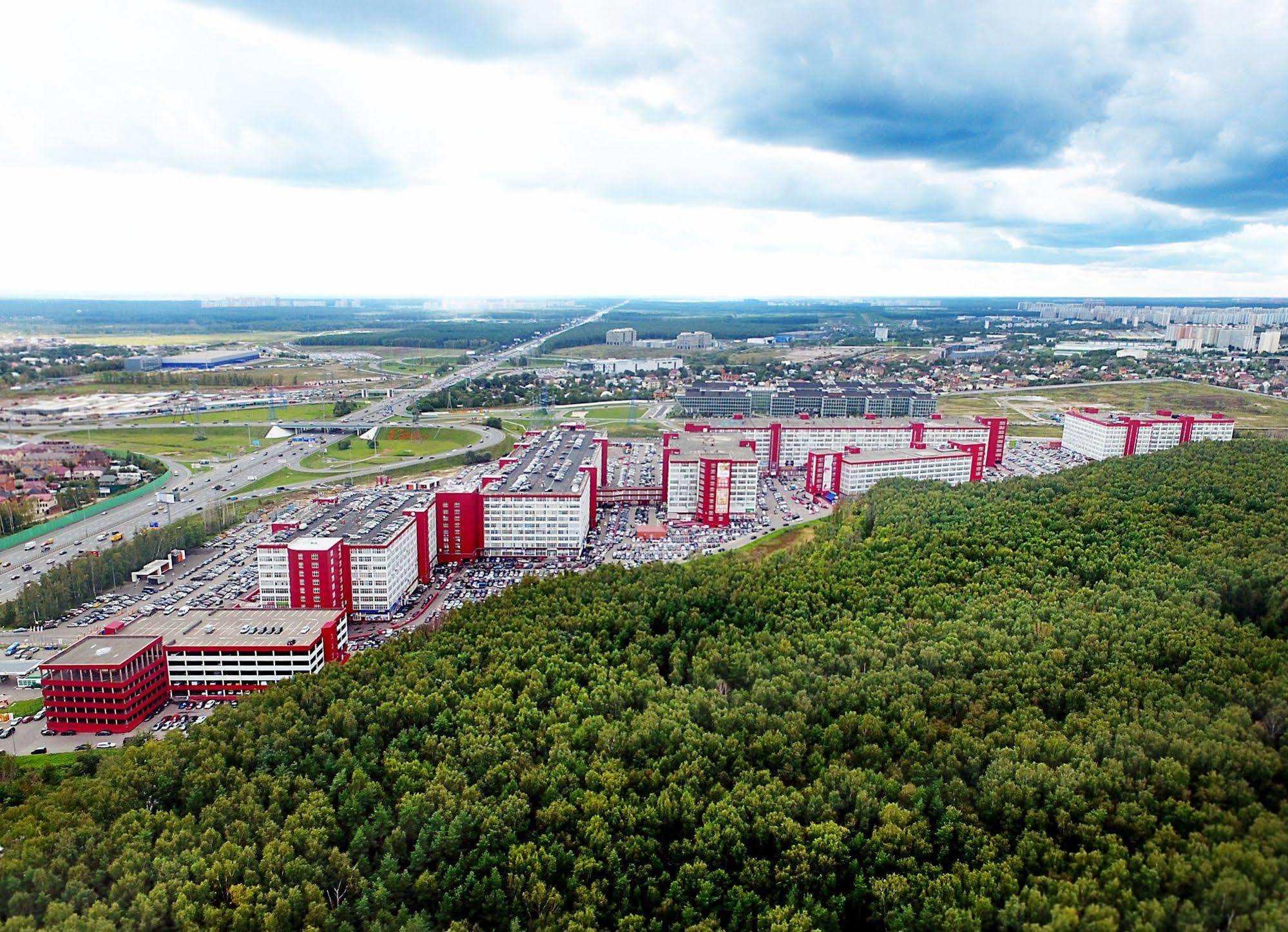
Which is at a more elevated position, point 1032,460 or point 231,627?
point 1032,460

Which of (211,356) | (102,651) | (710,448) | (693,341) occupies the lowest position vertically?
(102,651)

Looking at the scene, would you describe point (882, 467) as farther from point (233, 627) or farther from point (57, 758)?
point (57, 758)

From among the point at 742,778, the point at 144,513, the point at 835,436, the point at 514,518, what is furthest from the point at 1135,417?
the point at 144,513

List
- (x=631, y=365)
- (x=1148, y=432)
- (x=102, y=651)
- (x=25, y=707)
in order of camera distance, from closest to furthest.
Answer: (x=102, y=651) → (x=25, y=707) → (x=1148, y=432) → (x=631, y=365)

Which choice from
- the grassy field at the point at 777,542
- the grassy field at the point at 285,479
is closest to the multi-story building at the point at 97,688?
the grassy field at the point at 777,542

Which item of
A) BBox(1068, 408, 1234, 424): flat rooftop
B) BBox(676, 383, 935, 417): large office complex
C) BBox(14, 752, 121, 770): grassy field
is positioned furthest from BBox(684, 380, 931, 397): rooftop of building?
BBox(14, 752, 121, 770): grassy field

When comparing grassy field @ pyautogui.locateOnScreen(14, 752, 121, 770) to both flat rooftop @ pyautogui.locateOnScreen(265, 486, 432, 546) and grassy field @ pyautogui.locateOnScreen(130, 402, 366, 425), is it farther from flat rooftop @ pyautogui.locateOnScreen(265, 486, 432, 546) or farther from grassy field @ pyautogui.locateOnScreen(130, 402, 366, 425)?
grassy field @ pyautogui.locateOnScreen(130, 402, 366, 425)
